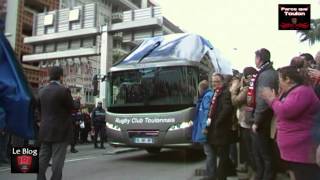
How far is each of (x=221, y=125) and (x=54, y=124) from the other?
2.60m

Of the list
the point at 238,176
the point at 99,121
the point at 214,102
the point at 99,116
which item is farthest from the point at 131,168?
the point at 99,116

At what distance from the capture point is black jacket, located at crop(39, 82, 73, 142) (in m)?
6.58

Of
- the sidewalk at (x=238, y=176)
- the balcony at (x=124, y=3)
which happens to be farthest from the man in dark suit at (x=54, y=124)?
the balcony at (x=124, y=3)

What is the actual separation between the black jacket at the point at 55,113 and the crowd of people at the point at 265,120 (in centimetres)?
231

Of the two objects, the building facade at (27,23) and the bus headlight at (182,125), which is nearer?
the bus headlight at (182,125)

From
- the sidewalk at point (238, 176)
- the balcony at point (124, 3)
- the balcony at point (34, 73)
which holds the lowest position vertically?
the sidewalk at point (238, 176)

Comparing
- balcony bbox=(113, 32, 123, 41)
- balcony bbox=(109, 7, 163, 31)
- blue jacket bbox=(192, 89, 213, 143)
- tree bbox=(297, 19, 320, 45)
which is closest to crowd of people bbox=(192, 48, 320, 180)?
blue jacket bbox=(192, 89, 213, 143)

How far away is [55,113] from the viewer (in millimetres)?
6699

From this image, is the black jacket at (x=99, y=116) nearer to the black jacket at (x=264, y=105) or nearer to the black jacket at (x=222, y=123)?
the black jacket at (x=222, y=123)

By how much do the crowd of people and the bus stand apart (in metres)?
2.26

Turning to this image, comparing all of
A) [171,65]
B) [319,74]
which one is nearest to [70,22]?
[171,65]

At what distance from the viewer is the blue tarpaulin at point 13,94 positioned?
3494 mm

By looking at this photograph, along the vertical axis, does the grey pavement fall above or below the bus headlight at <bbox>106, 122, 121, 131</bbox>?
below

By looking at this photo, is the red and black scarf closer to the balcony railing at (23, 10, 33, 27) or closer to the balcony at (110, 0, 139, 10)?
the balcony railing at (23, 10, 33, 27)
